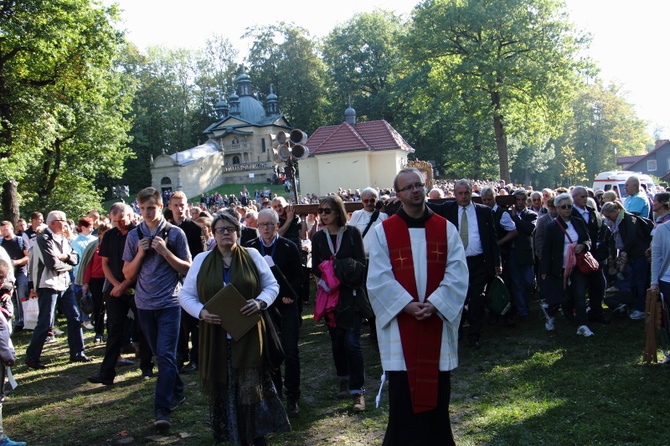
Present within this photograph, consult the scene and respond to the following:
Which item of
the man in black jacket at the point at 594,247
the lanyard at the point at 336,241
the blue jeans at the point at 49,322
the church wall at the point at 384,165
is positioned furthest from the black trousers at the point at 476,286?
the church wall at the point at 384,165

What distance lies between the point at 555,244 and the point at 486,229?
40.9 inches

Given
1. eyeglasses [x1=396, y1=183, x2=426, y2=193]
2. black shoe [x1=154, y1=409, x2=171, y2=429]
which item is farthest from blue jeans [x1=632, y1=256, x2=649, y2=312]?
black shoe [x1=154, y1=409, x2=171, y2=429]

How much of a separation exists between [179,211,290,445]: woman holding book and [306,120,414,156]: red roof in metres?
39.6

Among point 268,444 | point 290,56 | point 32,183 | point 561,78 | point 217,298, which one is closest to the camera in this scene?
point 217,298

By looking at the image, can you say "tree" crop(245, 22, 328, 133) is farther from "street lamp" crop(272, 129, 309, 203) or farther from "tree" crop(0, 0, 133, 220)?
"street lamp" crop(272, 129, 309, 203)

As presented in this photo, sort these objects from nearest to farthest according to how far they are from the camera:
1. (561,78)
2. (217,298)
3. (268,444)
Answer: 1. (217,298)
2. (268,444)
3. (561,78)

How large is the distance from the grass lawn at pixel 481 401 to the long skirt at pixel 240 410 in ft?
1.88

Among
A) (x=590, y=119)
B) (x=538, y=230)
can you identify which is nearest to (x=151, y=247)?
(x=538, y=230)

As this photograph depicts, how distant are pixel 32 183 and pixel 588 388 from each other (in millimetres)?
30704

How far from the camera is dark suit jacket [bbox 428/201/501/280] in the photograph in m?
7.92

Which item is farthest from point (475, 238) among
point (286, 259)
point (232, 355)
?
point (232, 355)

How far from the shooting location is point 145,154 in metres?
73.7

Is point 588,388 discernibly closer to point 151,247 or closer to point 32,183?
point 151,247

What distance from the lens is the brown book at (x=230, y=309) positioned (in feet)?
Result: 15.1
